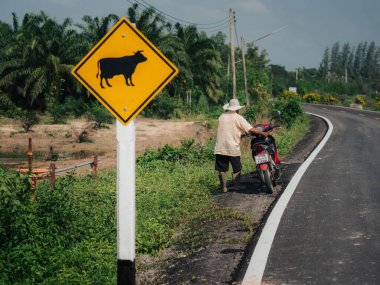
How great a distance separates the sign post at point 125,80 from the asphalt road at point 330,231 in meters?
1.59

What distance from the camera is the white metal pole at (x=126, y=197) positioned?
12.5 ft

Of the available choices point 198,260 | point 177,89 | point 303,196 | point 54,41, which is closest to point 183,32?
point 177,89

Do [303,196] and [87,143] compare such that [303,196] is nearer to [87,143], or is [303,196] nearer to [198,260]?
[198,260]

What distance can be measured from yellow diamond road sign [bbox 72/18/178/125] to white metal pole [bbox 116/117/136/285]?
0.14m

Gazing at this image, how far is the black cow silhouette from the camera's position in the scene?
3729 millimetres

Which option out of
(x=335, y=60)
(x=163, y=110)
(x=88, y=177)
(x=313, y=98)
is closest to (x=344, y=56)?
(x=335, y=60)

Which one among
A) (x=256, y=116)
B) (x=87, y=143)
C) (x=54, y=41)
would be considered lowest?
(x=87, y=143)

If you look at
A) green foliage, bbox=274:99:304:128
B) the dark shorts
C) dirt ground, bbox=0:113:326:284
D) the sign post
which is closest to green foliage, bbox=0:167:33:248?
dirt ground, bbox=0:113:326:284

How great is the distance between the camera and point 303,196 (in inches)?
303

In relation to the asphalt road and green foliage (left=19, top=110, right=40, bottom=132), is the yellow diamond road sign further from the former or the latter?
green foliage (left=19, top=110, right=40, bottom=132)

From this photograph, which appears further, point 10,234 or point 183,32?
point 183,32

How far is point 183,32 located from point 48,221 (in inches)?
1447

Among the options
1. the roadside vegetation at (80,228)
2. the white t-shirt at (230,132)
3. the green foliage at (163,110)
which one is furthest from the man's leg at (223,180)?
the green foliage at (163,110)

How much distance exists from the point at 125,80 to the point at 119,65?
15 cm
